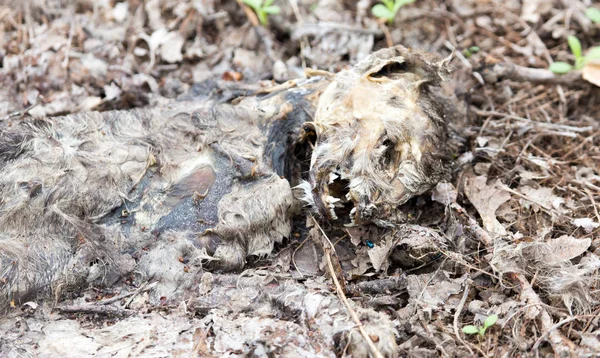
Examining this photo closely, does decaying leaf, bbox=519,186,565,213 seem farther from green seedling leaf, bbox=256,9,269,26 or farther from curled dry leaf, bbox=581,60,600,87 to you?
green seedling leaf, bbox=256,9,269,26

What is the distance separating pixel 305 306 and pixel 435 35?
314 cm

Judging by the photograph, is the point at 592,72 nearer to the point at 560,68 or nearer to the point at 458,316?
the point at 560,68

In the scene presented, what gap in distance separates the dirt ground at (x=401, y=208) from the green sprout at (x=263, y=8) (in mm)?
123

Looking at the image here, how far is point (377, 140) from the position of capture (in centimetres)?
300

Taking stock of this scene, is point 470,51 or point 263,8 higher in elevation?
point 263,8

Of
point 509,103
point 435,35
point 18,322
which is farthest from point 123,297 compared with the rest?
point 435,35

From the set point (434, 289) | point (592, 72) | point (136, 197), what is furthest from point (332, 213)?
point (592, 72)

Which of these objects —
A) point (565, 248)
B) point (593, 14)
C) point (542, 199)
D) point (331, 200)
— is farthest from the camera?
point (593, 14)

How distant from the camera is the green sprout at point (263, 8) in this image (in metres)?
4.69

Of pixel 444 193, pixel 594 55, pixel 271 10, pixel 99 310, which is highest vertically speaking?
pixel 271 10

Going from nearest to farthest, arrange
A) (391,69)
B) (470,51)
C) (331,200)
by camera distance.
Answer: (331,200) → (391,69) → (470,51)

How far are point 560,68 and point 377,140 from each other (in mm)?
2124

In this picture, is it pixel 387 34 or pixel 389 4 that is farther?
pixel 387 34

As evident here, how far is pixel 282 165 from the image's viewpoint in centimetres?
333
